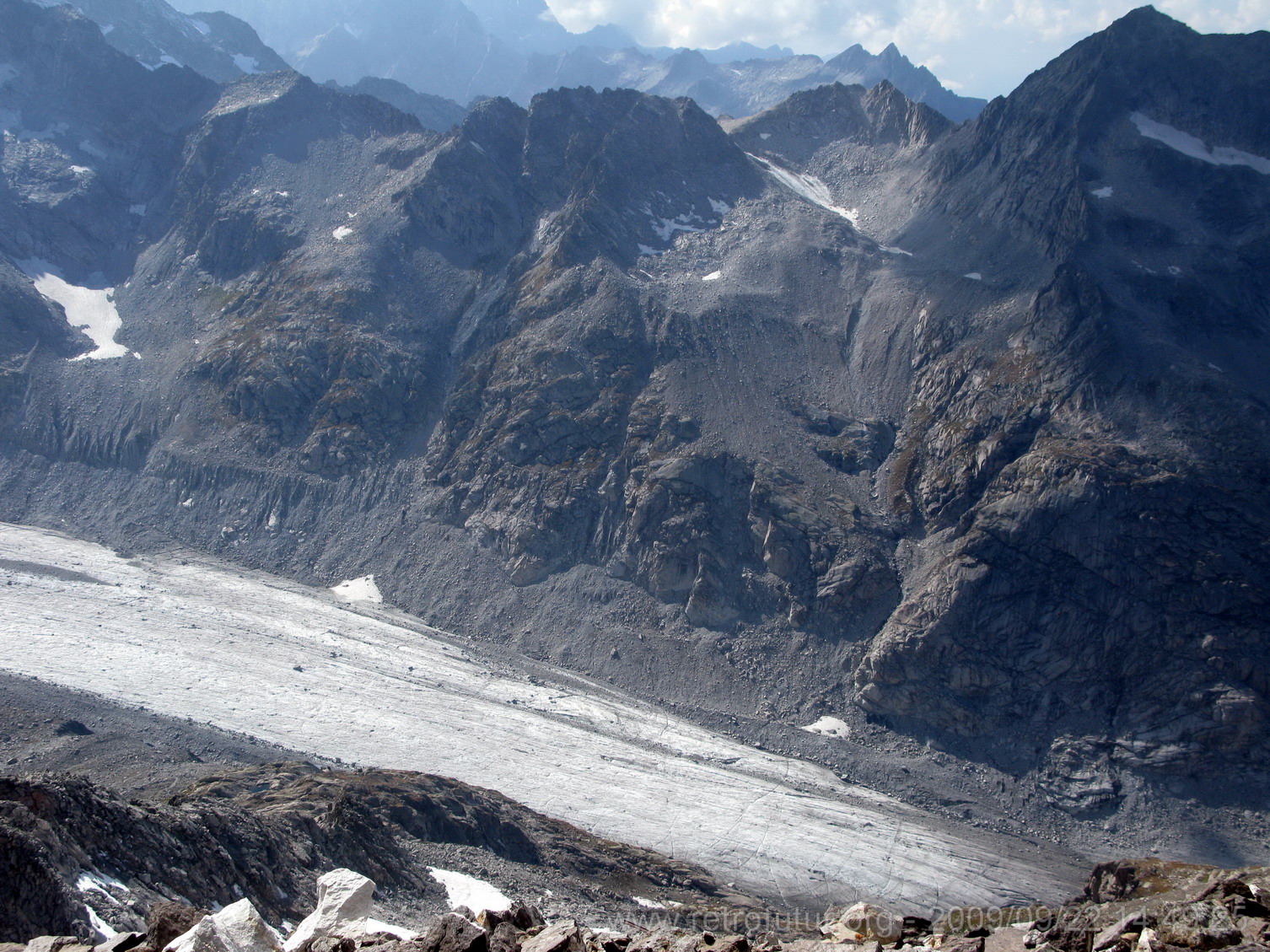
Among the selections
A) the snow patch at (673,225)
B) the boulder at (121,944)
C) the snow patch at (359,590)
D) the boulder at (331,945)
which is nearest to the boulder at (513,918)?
the boulder at (331,945)

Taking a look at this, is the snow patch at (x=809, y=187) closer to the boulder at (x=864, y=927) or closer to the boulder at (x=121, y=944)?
the boulder at (x=864, y=927)

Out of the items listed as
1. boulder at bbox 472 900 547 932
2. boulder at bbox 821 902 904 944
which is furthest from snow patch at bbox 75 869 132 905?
boulder at bbox 821 902 904 944

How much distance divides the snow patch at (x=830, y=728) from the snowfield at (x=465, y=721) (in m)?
3.52

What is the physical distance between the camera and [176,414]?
3730 inches

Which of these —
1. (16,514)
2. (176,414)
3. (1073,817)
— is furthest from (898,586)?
(16,514)

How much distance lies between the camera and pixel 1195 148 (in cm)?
9175

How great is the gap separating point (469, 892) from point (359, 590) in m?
50.3

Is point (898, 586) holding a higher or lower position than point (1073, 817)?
higher

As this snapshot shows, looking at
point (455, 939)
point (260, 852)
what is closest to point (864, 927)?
point (455, 939)

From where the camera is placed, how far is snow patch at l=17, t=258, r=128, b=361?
104 meters

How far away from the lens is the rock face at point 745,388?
206 feet

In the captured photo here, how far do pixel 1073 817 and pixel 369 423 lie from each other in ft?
243

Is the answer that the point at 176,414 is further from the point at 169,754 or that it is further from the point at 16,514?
the point at 169,754

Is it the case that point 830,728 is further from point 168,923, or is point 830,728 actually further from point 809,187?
point 809,187
